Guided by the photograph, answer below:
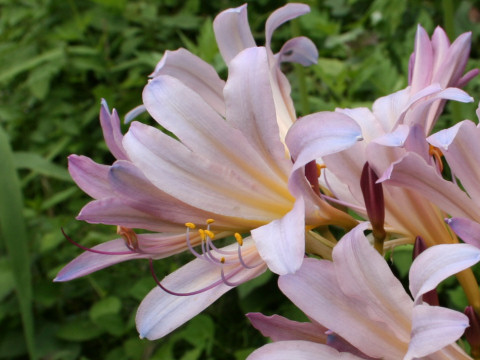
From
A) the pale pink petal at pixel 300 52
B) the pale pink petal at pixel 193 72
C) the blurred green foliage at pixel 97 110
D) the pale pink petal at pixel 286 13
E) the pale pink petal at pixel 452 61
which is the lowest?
the blurred green foliage at pixel 97 110

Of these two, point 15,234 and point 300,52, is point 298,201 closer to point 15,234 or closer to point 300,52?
point 300,52

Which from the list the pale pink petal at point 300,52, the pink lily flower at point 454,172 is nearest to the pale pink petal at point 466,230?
the pink lily flower at point 454,172

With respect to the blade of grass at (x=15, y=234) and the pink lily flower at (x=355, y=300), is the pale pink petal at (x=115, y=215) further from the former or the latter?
the blade of grass at (x=15, y=234)

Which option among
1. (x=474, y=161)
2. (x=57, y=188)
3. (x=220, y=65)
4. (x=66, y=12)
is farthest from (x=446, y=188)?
(x=66, y=12)

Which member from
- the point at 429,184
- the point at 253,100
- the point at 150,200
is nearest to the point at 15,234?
the point at 150,200

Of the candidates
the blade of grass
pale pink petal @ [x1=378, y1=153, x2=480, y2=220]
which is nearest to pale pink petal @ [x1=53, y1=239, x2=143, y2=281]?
pale pink petal @ [x1=378, y1=153, x2=480, y2=220]

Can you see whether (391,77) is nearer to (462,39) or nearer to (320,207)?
(462,39)
